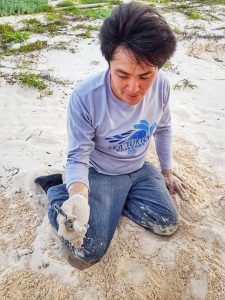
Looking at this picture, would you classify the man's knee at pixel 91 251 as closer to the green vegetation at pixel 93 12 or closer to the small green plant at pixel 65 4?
the green vegetation at pixel 93 12

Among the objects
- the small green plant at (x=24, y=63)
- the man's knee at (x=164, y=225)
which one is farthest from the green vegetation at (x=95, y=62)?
the man's knee at (x=164, y=225)

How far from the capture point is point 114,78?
5.65ft

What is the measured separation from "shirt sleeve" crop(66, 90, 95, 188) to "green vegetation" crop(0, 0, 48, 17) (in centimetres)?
520

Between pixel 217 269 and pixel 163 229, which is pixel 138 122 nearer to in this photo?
pixel 163 229

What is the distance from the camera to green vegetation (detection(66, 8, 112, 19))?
21.0 ft

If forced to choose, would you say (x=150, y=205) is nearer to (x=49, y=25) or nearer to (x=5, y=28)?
(x=5, y=28)

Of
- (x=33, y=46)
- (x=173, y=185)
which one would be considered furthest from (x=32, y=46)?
(x=173, y=185)

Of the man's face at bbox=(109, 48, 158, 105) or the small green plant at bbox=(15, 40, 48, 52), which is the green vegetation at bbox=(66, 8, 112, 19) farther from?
the man's face at bbox=(109, 48, 158, 105)

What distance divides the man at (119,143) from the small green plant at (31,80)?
1.66 meters

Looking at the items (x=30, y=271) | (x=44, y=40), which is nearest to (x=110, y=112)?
(x=30, y=271)

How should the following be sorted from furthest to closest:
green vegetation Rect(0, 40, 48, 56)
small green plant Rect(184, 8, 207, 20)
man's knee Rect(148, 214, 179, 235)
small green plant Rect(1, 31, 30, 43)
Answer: small green plant Rect(184, 8, 207, 20), small green plant Rect(1, 31, 30, 43), green vegetation Rect(0, 40, 48, 56), man's knee Rect(148, 214, 179, 235)

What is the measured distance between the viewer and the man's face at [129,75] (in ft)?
5.16

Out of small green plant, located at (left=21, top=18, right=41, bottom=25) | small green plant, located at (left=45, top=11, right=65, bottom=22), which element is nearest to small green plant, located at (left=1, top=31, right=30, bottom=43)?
small green plant, located at (left=21, top=18, right=41, bottom=25)

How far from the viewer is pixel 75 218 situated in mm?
1636
